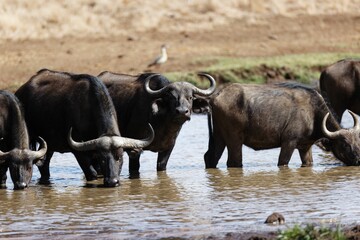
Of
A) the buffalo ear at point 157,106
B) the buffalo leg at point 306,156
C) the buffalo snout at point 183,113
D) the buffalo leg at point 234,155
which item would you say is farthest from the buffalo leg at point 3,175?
the buffalo leg at point 306,156

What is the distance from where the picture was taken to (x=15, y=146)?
14828 mm

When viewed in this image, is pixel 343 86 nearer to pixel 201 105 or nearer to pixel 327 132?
pixel 327 132

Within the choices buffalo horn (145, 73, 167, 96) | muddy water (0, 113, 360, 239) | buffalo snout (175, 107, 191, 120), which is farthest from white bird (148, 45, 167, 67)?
buffalo snout (175, 107, 191, 120)

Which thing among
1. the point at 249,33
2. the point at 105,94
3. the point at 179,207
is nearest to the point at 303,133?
the point at 105,94

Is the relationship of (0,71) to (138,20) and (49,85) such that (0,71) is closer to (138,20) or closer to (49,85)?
(138,20)

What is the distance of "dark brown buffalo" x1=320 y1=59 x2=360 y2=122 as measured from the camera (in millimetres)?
19359

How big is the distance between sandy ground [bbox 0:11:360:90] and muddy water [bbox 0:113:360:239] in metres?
9.91

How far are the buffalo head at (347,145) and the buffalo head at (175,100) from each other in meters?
2.10

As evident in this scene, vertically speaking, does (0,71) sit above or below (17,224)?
above

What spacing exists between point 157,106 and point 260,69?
446 inches

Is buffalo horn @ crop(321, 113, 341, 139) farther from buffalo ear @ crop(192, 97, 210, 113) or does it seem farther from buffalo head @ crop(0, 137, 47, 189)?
buffalo head @ crop(0, 137, 47, 189)

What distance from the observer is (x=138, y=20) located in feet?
102

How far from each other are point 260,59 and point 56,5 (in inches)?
255

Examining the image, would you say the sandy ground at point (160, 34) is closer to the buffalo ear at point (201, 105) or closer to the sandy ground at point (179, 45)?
the sandy ground at point (179, 45)
